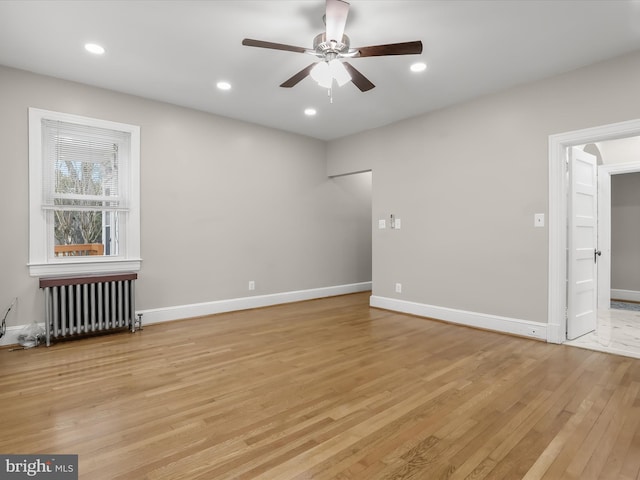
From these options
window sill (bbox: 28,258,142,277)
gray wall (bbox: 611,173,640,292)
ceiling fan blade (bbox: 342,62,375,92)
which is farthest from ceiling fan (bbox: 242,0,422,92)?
gray wall (bbox: 611,173,640,292)

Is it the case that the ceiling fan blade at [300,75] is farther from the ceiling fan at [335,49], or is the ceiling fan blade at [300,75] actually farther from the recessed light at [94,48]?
the recessed light at [94,48]

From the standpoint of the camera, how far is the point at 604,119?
11.0ft

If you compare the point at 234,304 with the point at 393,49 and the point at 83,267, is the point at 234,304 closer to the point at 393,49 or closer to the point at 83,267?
the point at 83,267

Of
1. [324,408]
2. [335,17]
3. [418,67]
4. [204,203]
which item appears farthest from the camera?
[204,203]

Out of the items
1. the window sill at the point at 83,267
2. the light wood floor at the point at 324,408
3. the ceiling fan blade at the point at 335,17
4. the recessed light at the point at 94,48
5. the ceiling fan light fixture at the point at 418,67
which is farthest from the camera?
the window sill at the point at 83,267

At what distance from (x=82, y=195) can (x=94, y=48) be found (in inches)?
65.2

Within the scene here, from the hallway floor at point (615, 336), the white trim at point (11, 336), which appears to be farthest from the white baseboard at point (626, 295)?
the white trim at point (11, 336)

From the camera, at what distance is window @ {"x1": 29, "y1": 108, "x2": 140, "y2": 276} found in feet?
12.3

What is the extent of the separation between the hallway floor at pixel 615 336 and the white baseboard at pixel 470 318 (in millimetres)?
339

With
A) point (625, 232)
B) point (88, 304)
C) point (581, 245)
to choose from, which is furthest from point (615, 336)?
point (88, 304)

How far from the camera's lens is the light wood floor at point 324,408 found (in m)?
1.74

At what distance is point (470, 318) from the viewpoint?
4.37m

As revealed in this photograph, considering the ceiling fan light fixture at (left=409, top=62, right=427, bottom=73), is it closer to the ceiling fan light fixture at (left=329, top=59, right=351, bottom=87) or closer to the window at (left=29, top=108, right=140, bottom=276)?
the ceiling fan light fixture at (left=329, top=59, right=351, bottom=87)

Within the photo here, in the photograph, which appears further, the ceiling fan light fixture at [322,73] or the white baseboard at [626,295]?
the white baseboard at [626,295]
